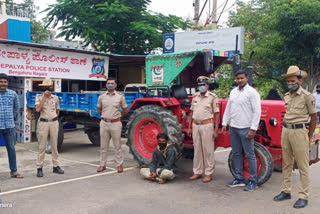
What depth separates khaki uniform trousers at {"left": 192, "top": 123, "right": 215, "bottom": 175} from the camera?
19.1ft

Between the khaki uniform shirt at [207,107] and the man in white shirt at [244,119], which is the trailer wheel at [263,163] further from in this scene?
the khaki uniform shirt at [207,107]

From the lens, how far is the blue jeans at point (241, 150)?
210 inches

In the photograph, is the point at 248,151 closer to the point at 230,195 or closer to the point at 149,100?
the point at 230,195

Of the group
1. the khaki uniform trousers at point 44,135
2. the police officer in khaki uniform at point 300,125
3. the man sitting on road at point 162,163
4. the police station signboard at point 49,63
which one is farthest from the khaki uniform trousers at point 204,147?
the police station signboard at point 49,63

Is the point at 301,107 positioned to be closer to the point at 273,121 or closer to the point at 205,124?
the point at 273,121

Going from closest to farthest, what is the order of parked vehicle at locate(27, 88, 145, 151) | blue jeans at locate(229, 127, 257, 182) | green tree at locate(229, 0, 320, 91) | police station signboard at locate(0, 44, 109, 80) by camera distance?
blue jeans at locate(229, 127, 257, 182), parked vehicle at locate(27, 88, 145, 151), police station signboard at locate(0, 44, 109, 80), green tree at locate(229, 0, 320, 91)

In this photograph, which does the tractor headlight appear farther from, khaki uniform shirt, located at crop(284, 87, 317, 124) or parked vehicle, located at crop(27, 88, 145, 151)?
parked vehicle, located at crop(27, 88, 145, 151)

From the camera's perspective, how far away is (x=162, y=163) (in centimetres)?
600

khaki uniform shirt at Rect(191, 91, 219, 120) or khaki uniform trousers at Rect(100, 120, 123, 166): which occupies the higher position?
khaki uniform shirt at Rect(191, 91, 219, 120)

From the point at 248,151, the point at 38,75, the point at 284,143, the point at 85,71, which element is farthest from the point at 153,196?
the point at 85,71

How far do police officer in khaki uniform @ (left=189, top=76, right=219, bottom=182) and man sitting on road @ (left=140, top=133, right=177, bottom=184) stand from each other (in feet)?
1.53

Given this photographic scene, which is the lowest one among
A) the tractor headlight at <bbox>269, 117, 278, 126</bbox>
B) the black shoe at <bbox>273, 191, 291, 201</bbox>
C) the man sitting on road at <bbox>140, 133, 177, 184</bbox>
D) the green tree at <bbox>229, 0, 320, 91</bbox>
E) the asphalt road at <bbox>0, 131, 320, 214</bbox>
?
the asphalt road at <bbox>0, 131, 320, 214</bbox>

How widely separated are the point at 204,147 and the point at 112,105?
75.7 inches

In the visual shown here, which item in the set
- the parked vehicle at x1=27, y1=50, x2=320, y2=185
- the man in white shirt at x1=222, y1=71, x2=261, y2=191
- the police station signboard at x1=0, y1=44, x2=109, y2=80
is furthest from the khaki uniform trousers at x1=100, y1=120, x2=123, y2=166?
the police station signboard at x1=0, y1=44, x2=109, y2=80
